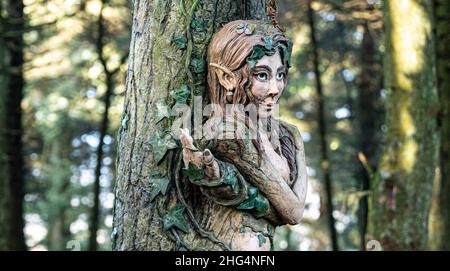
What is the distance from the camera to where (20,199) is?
A: 11.9 meters

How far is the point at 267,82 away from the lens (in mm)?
4328

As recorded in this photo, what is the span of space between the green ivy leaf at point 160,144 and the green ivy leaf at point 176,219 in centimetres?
29

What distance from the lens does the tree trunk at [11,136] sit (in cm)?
1137

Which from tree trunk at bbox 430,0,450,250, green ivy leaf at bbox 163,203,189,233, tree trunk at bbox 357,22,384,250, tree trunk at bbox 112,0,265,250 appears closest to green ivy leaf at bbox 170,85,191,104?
tree trunk at bbox 112,0,265,250

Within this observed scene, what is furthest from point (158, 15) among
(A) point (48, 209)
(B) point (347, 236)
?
(B) point (347, 236)

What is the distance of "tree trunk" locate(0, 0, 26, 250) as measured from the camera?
37.3ft

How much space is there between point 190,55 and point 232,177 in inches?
31.2

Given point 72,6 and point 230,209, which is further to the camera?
point 72,6

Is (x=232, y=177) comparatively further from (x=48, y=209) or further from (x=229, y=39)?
(x=48, y=209)

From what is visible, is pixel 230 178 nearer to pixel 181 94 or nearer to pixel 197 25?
pixel 181 94

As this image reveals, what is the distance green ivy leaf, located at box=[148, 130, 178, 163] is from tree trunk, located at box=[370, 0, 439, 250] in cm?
432

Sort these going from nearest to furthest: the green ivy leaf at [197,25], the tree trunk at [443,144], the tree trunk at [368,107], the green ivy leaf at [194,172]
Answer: the green ivy leaf at [194,172] → the green ivy leaf at [197,25] → the tree trunk at [443,144] → the tree trunk at [368,107]

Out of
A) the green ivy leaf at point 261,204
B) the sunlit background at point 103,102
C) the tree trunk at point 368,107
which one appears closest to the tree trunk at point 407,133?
the sunlit background at point 103,102

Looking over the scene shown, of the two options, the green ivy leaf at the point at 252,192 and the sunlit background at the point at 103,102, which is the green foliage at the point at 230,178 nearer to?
the green ivy leaf at the point at 252,192
